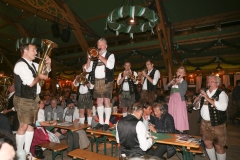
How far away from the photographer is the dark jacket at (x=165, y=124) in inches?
148

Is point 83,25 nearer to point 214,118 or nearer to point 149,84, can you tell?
point 149,84

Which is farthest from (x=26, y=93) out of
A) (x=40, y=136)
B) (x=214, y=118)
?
(x=214, y=118)

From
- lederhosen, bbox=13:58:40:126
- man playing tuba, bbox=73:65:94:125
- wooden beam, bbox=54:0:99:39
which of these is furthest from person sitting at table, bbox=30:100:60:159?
wooden beam, bbox=54:0:99:39

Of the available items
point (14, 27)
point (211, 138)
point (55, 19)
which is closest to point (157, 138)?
point (211, 138)

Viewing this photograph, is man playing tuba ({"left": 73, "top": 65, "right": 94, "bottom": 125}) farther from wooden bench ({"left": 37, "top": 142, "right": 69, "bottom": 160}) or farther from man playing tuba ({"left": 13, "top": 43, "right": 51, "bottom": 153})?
man playing tuba ({"left": 13, "top": 43, "right": 51, "bottom": 153})

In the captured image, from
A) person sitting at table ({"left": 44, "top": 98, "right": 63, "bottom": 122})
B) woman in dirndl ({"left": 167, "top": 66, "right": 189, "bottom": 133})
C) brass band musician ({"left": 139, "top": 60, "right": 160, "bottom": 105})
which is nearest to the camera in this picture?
woman in dirndl ({"left": 167, "top": 66, "right": 189, "bottom": 133})

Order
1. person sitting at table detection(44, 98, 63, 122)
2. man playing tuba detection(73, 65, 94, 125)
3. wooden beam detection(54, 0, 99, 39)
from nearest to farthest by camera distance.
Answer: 1. man playing tuba detection(73, 65, 94, 125)
2. person sitting at table detection(44, 98, 63, 122)
3. wooden beam detection(54, 0, 99, 39)

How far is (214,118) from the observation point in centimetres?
330

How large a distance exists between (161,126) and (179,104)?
88 cm

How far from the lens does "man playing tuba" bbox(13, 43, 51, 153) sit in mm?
2674

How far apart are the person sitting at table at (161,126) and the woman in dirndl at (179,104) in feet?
2.08

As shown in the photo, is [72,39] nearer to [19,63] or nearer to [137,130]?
[19,63]

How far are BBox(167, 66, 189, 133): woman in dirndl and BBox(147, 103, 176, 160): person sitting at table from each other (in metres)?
0.64

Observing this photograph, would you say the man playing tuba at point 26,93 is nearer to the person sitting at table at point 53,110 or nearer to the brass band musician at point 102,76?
the brass band musician at point 102,76
